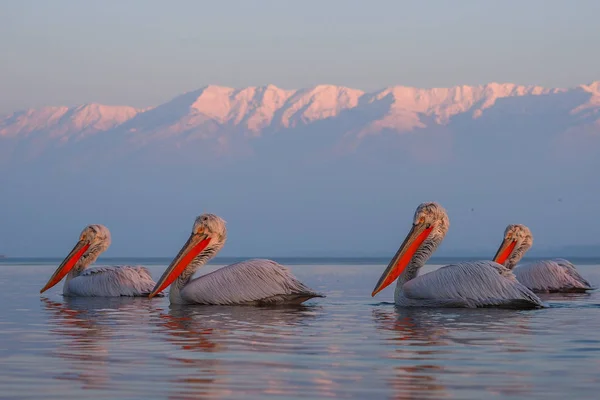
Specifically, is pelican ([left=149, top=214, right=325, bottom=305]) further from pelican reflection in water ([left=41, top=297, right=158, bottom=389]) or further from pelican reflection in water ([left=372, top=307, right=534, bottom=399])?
pelican reflection in water ([left=372, top=307, right=534, bottom=399])

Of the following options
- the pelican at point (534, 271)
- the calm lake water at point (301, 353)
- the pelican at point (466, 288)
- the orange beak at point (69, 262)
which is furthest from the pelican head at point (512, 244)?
the orange beak at point (69, 262)

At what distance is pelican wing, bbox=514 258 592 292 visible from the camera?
1636 cm

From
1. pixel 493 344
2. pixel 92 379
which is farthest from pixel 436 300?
pixel 92 379

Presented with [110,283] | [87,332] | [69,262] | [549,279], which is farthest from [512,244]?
[87,332]

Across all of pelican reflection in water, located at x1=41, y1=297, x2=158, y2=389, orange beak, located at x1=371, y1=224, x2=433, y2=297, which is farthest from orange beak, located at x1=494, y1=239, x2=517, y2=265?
pelican reflection in water, located at x1=41, y1=297, x2=158, y2=389

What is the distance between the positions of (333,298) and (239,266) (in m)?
2.35

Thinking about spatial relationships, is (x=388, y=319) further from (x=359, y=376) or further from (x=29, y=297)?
(x=29, y=297)

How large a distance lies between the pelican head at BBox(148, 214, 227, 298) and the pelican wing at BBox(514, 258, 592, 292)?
5.54m

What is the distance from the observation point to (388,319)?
9.88 m

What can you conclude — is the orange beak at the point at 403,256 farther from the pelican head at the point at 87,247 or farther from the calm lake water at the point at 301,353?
the pelican head at the point at 87,247

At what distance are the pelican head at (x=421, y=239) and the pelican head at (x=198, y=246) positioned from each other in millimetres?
1977

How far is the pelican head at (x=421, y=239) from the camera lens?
12.1 meters

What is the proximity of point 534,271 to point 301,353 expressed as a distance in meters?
10.2

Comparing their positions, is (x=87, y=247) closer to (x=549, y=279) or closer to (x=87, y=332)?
(x=549, y=279)
